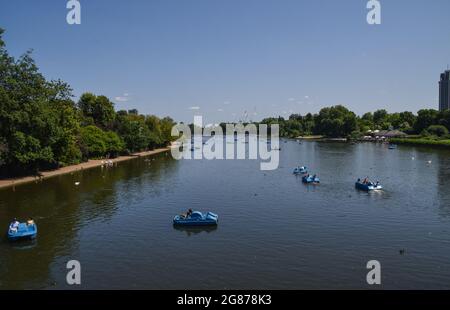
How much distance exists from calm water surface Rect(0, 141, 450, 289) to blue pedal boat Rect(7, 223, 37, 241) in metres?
0.76

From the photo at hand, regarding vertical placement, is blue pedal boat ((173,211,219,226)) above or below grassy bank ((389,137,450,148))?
below

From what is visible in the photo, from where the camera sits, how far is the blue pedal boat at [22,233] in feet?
100

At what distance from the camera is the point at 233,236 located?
32.2 metres

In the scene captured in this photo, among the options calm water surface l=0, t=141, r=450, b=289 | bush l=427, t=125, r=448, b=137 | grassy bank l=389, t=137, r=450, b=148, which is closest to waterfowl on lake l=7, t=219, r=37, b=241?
calm water surface l=0, t=141, r=450, b=289

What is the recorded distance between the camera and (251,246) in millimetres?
29672

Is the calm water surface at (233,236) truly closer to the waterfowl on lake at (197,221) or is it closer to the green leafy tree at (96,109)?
the waterfowl on lake at (197,221)

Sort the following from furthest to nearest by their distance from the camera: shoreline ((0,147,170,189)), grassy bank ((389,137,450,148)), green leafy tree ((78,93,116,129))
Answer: grassy bank ((389,137,450,148)), green leafy tree ((78,93,116,129)), shoreline ((0,147,170,189))

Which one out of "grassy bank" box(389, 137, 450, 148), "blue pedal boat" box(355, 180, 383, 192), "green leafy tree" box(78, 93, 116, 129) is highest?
"green leafy tree" box(78, 93, 116, 129)

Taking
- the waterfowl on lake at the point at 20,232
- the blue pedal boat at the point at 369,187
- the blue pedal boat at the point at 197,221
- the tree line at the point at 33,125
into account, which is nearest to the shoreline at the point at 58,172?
the tree line at the point at 33,125

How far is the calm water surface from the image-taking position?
79.3 ft

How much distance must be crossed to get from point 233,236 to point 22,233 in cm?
1576

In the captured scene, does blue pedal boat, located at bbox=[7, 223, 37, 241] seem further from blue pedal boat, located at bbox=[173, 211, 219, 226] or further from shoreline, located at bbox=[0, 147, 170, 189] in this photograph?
shoreline, located at bbox=[0, 147, 170, 189]
